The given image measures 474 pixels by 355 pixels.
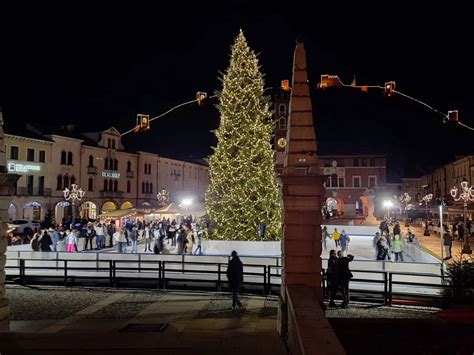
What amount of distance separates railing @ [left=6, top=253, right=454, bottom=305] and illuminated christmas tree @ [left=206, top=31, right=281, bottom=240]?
28.2 feet

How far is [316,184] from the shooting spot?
927 cm

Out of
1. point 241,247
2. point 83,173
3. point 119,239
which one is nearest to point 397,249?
point 241,247

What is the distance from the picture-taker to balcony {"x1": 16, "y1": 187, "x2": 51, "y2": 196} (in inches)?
1875

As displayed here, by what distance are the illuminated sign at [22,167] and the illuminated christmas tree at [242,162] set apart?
27.5m

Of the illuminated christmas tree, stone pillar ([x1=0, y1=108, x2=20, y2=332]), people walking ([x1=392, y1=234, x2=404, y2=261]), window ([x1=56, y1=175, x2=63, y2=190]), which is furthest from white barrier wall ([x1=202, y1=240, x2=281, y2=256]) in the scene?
A: window ([x1=56, y1=175, x2=63, y2=190])

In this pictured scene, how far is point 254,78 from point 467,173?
1971 inches

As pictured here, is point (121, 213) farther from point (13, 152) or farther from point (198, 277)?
point (198, 277)

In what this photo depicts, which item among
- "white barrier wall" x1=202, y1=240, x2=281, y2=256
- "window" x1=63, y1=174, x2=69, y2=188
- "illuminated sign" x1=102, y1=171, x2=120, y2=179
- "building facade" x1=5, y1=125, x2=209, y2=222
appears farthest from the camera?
"illuminated sign" x1=102, y1=171, x2=120, y2=179

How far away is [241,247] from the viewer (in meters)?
25.0

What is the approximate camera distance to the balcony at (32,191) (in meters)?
47.6

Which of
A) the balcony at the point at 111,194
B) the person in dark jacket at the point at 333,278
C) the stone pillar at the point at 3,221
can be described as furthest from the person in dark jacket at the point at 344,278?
the balcony at the point at 111,194

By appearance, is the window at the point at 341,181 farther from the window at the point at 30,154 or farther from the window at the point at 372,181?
the window at the point at 30,154

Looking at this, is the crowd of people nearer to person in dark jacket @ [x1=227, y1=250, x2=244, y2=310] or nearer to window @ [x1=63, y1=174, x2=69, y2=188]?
person in dark jacket @ [x1=227, y1=250, x2=244, y2=310]

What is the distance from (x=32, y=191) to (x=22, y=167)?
3.15 meters
